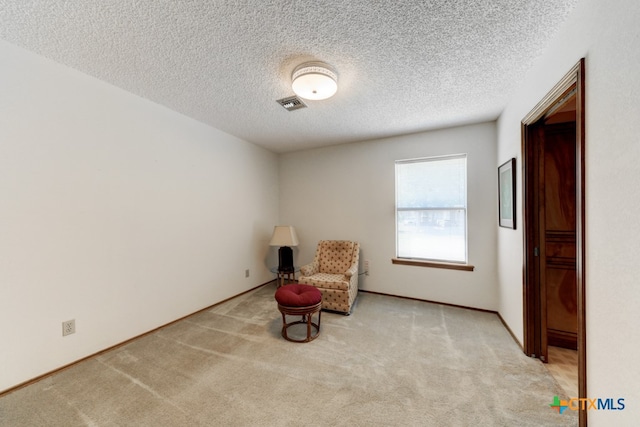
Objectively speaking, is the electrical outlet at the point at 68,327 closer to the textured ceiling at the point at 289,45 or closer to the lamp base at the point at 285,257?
the textured ceiling at the point at 289,45

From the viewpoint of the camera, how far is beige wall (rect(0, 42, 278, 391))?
179 cm

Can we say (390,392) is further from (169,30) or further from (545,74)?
(169,30)

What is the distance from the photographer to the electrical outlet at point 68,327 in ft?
6.59

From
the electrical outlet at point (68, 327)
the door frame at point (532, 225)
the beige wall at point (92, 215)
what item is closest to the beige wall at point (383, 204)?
the door frame at point (532, 225)

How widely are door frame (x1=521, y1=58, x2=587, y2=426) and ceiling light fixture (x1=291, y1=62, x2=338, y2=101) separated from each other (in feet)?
5.14

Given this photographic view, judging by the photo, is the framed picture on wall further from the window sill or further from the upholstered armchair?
the upholstered armchair

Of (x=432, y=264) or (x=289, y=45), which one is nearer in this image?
(x=289, y=45)

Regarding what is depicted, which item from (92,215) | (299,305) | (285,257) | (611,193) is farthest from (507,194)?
(92,215)

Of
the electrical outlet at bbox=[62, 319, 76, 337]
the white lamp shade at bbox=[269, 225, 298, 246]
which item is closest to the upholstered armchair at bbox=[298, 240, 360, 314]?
the white lamp shade at bbox=[269, 225, 298, 246]

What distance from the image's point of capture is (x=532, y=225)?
2148mm

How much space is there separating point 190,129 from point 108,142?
96 centimetres

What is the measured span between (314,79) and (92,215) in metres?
2.38

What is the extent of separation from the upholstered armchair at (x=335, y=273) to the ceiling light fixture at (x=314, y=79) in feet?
7.37

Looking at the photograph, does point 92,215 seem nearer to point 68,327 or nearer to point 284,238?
point 68,327
